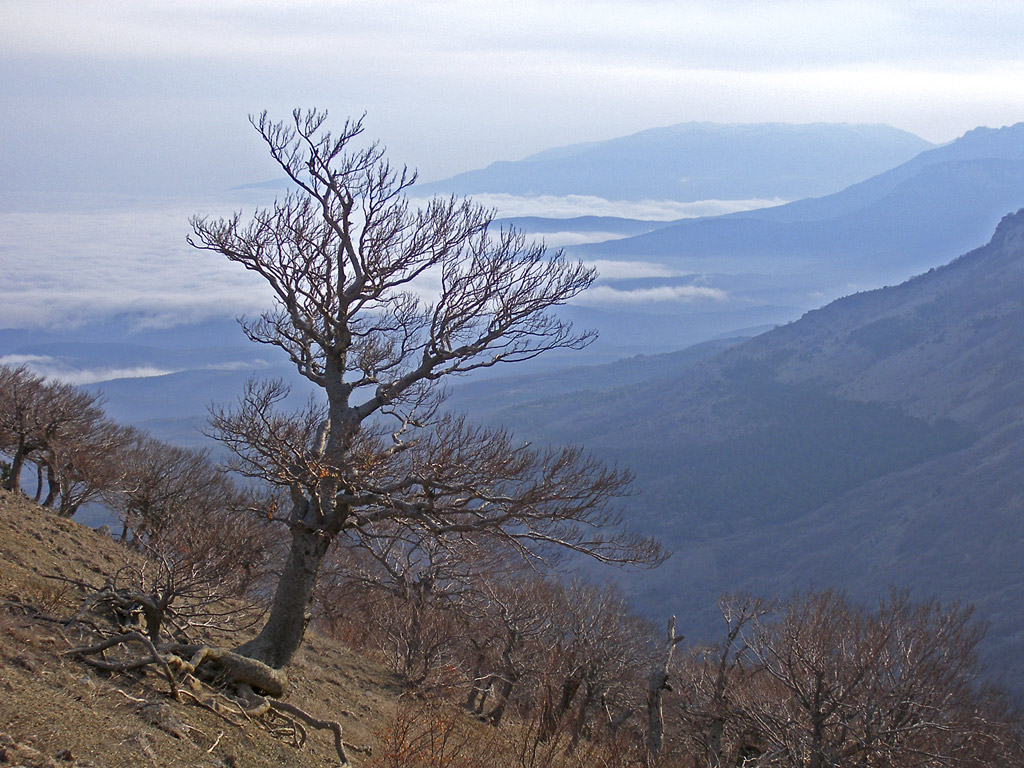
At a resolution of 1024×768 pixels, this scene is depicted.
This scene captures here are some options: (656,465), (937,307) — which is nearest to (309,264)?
(656,465)

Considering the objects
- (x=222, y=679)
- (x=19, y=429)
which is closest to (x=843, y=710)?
(x=222, y=679)

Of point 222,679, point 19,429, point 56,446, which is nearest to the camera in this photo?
point 222,679

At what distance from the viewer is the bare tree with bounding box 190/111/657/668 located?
11492 millimetres

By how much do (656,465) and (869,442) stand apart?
1284 inches

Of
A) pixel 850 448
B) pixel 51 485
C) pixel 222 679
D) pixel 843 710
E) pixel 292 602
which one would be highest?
pixel 51 485

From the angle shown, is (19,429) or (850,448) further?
(850,448)

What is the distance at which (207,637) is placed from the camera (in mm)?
14266

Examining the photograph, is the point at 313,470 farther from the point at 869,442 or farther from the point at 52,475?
the point at 869,442

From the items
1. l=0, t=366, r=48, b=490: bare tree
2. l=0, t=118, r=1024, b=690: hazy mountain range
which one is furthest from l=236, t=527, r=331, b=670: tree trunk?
l=0, t=118, r=1024, b=690: hazy mountain range

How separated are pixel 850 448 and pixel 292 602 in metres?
136

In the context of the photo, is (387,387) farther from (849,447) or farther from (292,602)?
(849,447)

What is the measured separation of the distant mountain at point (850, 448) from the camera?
316 feet

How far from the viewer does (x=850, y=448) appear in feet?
449

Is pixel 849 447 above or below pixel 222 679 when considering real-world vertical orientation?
below
